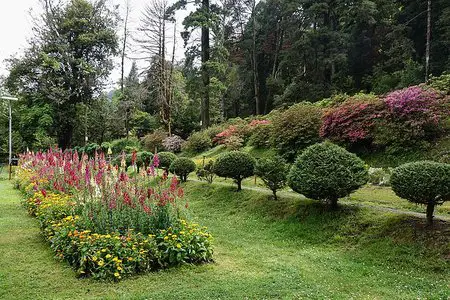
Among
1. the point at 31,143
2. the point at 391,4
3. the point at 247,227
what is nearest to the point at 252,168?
the point at 247,227

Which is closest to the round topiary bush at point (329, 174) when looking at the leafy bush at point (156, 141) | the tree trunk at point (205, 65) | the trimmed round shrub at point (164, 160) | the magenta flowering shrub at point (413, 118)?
the magenta flowering shrub at point (413, 118)

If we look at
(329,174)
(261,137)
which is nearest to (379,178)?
(329,174)

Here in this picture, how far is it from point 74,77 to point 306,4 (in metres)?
17.8

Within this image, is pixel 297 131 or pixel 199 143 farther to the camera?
pixel 199 143

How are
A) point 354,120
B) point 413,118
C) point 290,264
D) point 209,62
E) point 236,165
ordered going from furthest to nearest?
point 209,62 < point 354,120 < point 413,118 < point 236,165 < point 290,264

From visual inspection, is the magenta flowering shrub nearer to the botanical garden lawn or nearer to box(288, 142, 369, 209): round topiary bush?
box(288, 142, 369, 209): round topiary bush

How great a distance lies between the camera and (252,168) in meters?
10.0

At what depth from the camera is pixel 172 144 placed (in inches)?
837

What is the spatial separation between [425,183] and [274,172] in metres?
3.86

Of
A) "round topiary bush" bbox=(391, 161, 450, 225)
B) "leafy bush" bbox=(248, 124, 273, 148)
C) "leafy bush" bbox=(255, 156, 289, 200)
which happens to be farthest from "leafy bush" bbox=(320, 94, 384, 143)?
"round topiary bush" bbox=(391, 161, 450, 225)

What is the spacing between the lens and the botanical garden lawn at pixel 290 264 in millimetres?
4230

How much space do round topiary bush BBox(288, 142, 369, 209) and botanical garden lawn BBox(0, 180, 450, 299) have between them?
1.93 feet

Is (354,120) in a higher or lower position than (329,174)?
higher

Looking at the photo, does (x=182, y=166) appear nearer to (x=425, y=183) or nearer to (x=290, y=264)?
(x=290, y=264)
